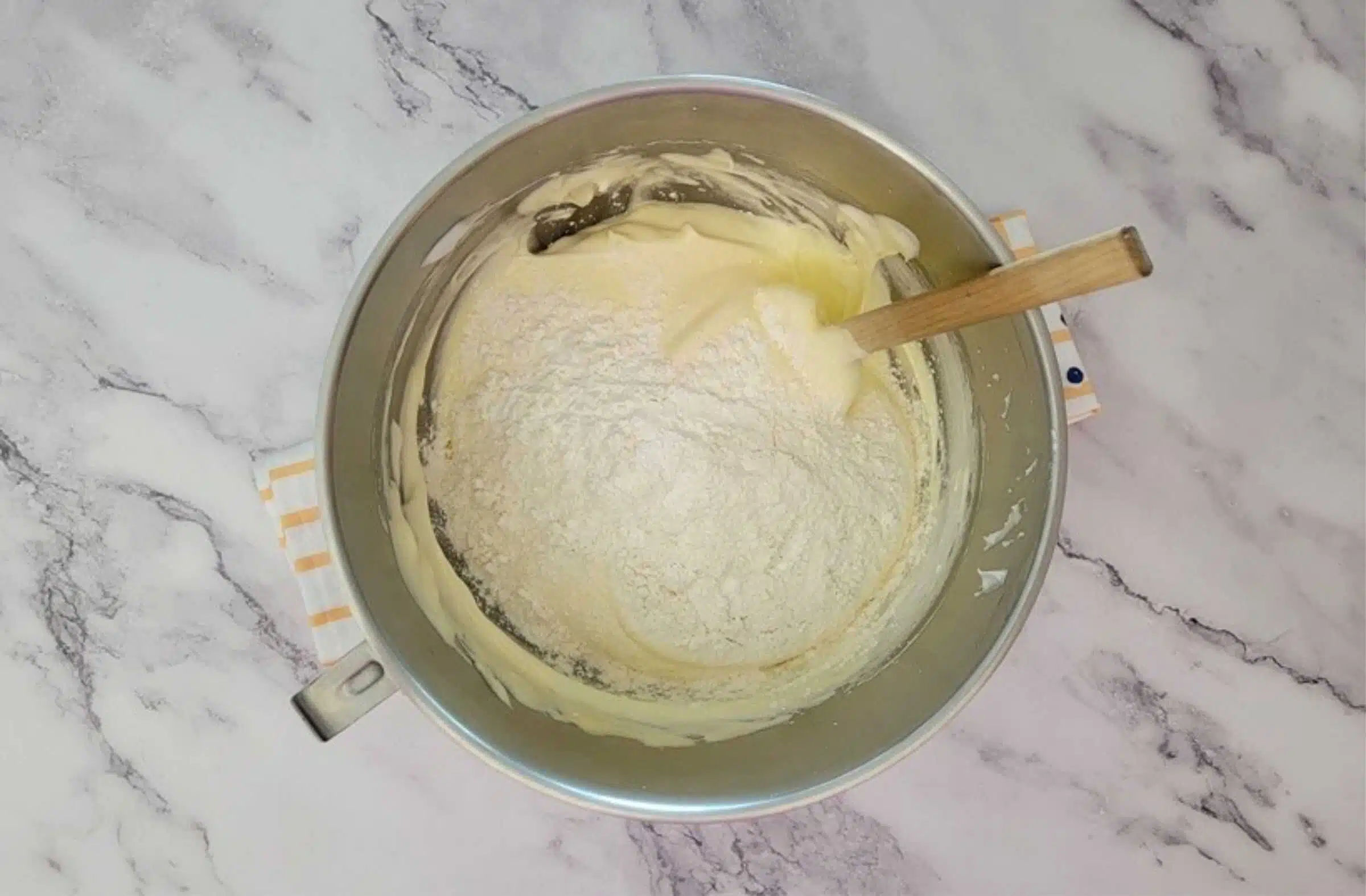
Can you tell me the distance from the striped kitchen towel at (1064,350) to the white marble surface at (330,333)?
39 mm

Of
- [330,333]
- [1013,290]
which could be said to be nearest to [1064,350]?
[1013,290]

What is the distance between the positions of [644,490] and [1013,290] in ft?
1.07

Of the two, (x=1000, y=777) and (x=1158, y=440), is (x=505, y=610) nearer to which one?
(x=1000, y=777)

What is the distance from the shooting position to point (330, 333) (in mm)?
996

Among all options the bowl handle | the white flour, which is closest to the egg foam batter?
the white flour

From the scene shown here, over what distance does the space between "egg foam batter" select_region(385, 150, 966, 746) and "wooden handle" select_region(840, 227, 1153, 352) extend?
5 cm

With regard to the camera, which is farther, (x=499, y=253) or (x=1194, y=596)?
(x=1194, y=596)

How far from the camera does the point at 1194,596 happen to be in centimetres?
104

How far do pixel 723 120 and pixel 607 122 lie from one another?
9cm

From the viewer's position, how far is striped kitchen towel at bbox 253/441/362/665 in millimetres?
951

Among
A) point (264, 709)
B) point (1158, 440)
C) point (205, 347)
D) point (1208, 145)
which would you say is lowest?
point (264, 709)

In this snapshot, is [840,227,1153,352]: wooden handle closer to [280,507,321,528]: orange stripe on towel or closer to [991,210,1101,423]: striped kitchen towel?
[991,210,1101,423]: striped kitchen towel

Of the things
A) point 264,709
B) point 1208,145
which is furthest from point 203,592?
point 1208,145

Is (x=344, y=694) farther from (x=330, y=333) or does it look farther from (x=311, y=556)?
(x=330, y=333)
